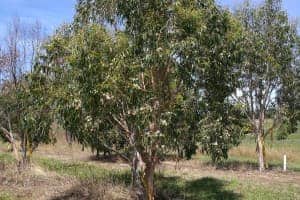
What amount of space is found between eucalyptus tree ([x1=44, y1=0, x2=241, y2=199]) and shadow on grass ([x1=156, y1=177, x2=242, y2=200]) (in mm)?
5945

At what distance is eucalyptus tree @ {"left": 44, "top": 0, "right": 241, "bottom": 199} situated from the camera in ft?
35.4

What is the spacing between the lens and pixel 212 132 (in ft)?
38.9

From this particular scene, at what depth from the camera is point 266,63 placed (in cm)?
2423

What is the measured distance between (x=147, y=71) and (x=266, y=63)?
13.9 metres

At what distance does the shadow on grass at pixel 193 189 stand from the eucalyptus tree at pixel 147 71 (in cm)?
594

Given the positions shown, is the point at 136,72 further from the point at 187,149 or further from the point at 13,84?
the point at 13,84

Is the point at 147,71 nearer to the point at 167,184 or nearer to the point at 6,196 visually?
the point at 6,196

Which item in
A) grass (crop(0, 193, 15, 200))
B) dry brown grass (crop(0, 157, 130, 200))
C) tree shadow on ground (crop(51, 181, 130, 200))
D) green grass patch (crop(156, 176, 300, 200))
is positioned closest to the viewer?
tree shadow on ground (crop(51, 181, 130, 200))

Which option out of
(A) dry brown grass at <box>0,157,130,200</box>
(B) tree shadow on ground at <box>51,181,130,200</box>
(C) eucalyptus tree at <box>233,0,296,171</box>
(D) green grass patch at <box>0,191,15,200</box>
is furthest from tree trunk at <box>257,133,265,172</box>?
(D) green grass patch at <box>0,191,15,200</box>

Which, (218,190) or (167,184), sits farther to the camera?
(167,184)

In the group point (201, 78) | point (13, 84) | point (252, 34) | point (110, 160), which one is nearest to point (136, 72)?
point (201, 78)

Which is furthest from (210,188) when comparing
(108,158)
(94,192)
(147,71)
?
(108,158)

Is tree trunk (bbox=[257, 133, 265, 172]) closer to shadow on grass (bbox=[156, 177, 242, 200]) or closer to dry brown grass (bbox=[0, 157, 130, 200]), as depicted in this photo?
shadow on grass (bbox=[156, 177, 242, 200])

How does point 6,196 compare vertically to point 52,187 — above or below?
below
